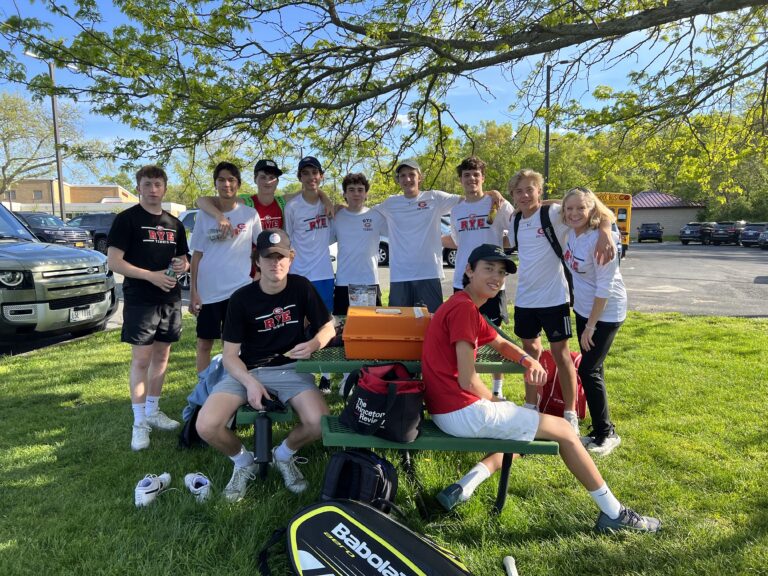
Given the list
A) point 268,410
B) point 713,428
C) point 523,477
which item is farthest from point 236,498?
point 713,428

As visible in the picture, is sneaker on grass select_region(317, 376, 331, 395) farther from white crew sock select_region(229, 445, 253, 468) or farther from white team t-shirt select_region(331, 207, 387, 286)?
white crew sock select_region(229, 445, 253, 468)

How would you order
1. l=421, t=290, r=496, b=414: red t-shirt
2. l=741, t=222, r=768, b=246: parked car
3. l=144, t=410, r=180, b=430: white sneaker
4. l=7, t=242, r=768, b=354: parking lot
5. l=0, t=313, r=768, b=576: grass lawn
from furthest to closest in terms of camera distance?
l=741, t=222, r=768, b=246: parked car → l=7, t=242, r=768, b=354: parking lot → l=144, t=410, r=180, b=430: white sneaker → l=421, t=290, r=496, b=414: red t-shirt → l=0, t=313, r=768, b=576: grass lawn

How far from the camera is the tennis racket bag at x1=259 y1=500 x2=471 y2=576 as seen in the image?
196cm

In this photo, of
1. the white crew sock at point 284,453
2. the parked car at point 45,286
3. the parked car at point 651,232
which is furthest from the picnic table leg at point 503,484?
the parked car at point 651,232

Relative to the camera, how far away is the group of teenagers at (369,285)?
103 inches

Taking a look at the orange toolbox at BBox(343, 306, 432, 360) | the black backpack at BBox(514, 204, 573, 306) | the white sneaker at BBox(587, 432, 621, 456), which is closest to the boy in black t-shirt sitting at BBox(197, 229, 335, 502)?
the orange toolbox at BBox(343, 306, 432, 360)

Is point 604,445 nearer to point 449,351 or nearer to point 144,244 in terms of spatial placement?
point 449,351

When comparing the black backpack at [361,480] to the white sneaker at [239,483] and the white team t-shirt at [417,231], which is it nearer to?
the white sneaker at [239,483]

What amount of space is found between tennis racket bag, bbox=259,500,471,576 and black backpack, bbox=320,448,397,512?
0.21 meters

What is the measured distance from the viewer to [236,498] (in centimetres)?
289

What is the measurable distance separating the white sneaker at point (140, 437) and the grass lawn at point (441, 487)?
0.23 ft

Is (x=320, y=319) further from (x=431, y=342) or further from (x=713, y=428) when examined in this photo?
(x=713, y=428)

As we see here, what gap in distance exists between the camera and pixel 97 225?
23.1 metres

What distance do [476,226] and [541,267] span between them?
78 cm
